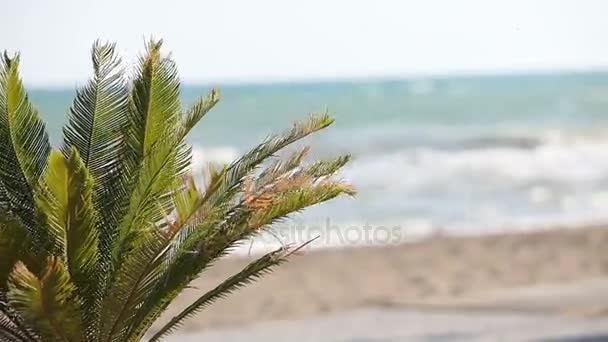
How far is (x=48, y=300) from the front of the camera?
202 inches

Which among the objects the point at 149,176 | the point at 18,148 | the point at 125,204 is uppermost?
the point at 18,148

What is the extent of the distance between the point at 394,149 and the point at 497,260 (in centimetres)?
1610

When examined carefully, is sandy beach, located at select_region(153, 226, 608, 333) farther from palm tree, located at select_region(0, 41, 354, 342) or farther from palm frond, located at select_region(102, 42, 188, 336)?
palm frond, located at select_region(102, 42, 188, 336)

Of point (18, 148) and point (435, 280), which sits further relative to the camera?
point (435, 280)

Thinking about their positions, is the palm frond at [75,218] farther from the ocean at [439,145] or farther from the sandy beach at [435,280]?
the sandy beach at [435,280]

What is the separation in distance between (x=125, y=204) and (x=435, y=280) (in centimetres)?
991

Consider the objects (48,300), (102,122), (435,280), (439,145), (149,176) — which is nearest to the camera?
(48,300)

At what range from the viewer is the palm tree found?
5426mm

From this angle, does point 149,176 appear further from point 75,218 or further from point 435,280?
point 435,280

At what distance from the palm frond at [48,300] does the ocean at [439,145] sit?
85.1 inches

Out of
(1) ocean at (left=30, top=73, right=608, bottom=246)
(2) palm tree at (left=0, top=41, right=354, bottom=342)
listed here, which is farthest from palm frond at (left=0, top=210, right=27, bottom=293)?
(1) ocean at (left=30, top=73, right=608, bottom=246)

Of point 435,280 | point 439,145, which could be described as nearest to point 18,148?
point 435,280

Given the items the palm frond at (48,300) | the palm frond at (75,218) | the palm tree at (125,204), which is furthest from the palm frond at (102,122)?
the palm frond at (48,300)

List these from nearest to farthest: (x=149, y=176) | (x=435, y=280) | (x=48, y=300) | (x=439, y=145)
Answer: (x=48, y=300)
(x=149, y=176)
(x=435, y=280)
(x=439, y=145)
